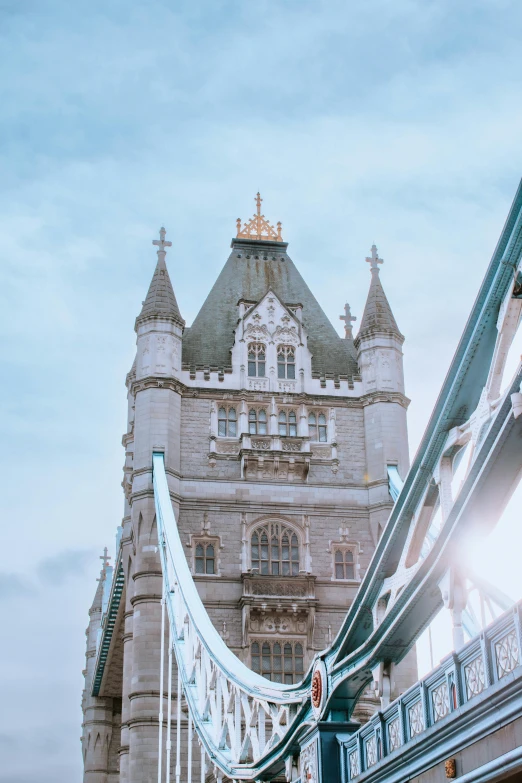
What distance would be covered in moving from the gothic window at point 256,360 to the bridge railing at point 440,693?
21237mm

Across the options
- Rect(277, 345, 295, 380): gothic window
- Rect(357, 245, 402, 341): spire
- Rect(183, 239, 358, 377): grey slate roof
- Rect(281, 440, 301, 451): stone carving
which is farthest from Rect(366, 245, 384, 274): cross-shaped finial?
Rect(281, 440, 301, 451): stone carving

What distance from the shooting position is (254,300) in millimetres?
37375

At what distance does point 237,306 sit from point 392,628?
25311mm

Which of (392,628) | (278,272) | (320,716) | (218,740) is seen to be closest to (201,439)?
(278,272)

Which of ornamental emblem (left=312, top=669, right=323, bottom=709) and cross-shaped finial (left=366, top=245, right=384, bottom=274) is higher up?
cross-shaped finial (left=366, top=245, right=384, bottom=274)

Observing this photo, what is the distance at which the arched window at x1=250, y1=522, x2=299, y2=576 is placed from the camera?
32375 millimetres

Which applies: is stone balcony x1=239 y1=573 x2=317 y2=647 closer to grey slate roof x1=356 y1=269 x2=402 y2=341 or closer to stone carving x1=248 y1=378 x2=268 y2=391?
stone carving x1=248 y1=378 x2=268 y2=391

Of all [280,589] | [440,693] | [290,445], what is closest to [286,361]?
[290,445]

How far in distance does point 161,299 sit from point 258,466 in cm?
625

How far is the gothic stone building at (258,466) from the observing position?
31203mm

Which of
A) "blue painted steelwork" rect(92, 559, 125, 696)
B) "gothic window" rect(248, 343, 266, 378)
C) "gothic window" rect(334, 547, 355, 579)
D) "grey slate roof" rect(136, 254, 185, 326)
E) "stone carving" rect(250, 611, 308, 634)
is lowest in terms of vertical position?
"stone carving" rect(250, 611, 308, 634)

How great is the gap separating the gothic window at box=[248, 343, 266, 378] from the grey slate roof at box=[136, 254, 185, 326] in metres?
2.33

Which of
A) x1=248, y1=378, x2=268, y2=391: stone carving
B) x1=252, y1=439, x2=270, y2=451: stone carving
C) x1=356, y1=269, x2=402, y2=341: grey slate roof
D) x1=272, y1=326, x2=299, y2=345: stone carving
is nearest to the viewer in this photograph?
x1=252, y1=439, x2=270, y2=451: stone carving

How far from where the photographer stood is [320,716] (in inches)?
A: 609
